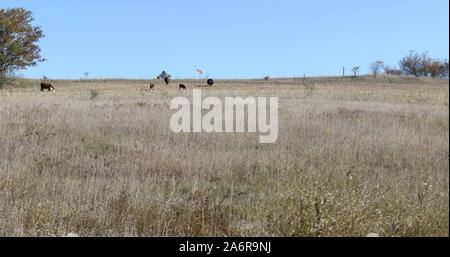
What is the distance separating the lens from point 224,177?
23.1 ft

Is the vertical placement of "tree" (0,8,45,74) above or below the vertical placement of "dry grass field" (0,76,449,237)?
above

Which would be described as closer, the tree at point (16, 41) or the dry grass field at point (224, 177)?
the dry grass field at point (224, 177)

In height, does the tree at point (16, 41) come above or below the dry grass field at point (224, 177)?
above

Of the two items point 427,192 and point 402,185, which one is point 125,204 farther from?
point 402,185

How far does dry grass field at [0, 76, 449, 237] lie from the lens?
4.09 metres

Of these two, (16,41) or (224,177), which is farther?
(16,41)

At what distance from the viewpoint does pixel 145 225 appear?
15.0ft

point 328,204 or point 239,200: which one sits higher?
point 328,204

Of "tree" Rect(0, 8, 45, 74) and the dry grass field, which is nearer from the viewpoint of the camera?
the dry grass field

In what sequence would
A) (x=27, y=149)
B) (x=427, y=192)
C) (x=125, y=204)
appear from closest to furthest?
1. (x=427, y=192)
2. (x=125, y=204)
3. (x=27, y=149)

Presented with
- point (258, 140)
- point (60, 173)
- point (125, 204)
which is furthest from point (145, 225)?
point (258, 140)

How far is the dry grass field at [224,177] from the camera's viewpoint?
161 inches
